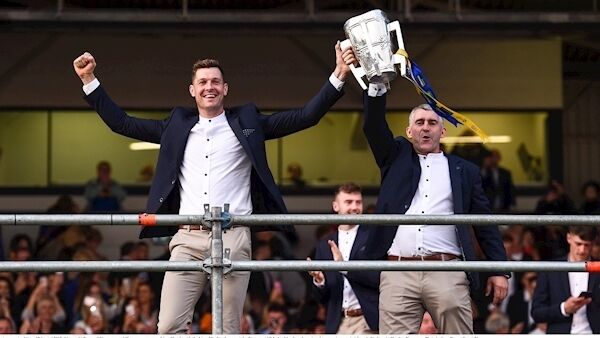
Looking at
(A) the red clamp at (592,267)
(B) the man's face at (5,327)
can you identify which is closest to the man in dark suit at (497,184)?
(B) the man's face at (5,327)

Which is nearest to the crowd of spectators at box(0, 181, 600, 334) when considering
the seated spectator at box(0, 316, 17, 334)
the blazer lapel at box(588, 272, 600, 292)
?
the seated spectator at box(0, 316, 17, 334)

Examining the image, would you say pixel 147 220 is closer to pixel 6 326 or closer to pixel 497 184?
pixel 6 326

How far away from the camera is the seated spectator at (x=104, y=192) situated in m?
17.1

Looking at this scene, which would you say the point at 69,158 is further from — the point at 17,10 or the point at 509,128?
the point at 509,128

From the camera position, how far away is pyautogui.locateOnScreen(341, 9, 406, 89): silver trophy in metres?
7.59

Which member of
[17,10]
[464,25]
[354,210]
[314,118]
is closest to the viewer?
[314,118]

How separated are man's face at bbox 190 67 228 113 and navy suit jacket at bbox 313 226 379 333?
3.89 feet

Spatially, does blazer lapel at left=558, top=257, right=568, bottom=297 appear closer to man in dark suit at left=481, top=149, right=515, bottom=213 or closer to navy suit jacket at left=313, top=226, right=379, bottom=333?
navy suit jacket at left=313, top=226, right=379, bottom=333

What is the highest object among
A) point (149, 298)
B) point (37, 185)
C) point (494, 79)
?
point (494, 79)

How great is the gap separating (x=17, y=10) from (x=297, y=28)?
2.98 m

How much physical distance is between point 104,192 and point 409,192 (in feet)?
31.3

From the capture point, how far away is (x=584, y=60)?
18875mm

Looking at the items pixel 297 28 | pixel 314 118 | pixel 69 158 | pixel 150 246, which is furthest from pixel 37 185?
pixel 314 118

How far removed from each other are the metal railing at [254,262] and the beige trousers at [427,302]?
100cm
